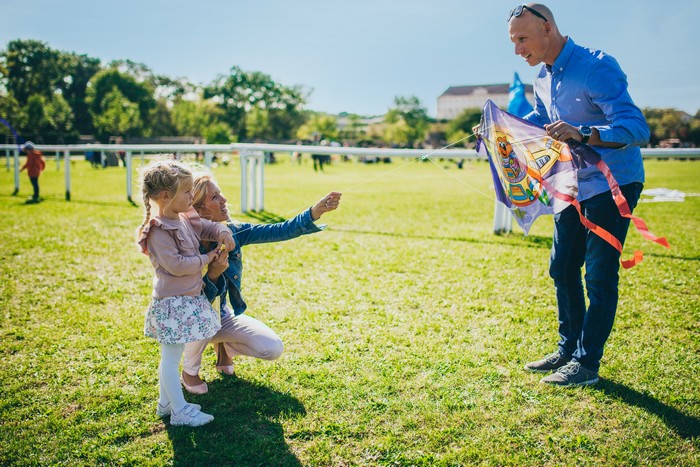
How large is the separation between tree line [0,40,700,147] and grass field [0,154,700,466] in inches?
1921

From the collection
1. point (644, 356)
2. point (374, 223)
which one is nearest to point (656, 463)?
point (644, 356)

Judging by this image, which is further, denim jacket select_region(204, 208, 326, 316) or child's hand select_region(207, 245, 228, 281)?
denim jacket select_region(204, 208, 326, 316)

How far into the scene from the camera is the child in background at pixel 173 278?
295 cm

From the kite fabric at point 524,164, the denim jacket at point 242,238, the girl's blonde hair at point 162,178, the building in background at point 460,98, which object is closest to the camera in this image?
the girl's blonde hair at point 162,178

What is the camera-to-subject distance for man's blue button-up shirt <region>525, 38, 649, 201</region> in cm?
298

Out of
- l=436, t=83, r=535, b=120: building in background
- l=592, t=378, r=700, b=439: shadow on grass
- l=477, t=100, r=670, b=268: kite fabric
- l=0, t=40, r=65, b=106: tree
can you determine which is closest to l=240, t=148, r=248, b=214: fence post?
l=477, t=100, r=670, b=268: kite fabric

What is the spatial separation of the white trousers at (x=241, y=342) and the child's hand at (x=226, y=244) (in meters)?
0.68

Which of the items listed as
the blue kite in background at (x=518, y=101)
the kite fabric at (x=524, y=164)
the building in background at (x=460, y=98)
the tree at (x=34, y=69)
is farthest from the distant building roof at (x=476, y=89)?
the kite fabric at (x=524, y=164)

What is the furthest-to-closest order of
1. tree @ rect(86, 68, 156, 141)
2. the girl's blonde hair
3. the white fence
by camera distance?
tree @ rect(86, 68, 156, 141), the white fence, the girl's blonde hair

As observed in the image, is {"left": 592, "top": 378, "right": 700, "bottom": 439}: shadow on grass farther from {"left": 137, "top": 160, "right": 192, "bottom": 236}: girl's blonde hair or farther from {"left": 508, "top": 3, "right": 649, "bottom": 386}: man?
{"left": 137, "top": 160, "right": 192, "bottom": 236}: girl's blonde hair

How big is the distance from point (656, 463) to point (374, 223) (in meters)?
7.85

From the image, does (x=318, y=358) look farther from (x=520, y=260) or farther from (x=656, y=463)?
(x=520, y=260)

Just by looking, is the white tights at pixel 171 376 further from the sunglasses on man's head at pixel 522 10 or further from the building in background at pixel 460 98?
the building in background at pixel 460 98

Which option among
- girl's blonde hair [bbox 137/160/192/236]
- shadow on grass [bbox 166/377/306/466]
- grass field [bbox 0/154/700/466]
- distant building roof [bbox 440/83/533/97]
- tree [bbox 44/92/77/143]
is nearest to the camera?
shadow on grass [bbox 166/377/306/466]
